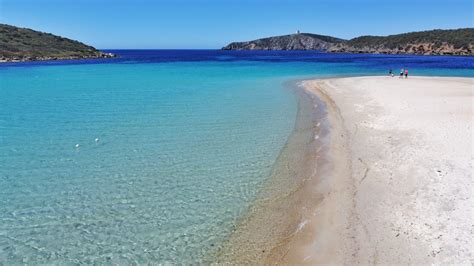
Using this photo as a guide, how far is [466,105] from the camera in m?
22.6

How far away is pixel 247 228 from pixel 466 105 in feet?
65.9

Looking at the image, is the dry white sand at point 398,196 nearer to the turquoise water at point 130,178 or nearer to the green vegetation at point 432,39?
the turquoise water at point 130,178

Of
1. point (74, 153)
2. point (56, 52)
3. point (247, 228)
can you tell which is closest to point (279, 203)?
point (247, 228)

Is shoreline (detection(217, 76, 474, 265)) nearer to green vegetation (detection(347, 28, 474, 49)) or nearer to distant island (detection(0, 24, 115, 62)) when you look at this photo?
distant island (detection(0, 24, 115, 62))

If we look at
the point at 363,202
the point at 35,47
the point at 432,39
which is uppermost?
the point at 432,39

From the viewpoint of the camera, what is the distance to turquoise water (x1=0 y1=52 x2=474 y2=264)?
8508 mm

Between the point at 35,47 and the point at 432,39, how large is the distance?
526 feet

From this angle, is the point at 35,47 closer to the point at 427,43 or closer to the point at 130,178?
the point at 130,178

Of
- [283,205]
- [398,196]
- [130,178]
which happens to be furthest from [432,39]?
[130,178]

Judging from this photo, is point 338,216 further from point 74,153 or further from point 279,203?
point 74,153

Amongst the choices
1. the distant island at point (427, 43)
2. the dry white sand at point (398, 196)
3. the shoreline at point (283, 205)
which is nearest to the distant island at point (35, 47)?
the shoreline at point (283, 205)

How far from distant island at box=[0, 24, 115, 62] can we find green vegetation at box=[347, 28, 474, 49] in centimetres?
13569

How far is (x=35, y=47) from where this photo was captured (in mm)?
116250

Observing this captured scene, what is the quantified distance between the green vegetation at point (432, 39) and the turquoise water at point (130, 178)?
152m
